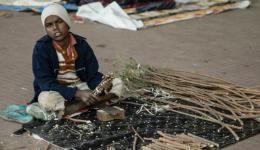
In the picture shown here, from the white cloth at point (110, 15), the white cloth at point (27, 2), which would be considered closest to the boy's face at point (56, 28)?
the white cloth at point (110, 15)

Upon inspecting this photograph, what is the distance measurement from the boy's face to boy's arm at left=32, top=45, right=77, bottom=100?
0.56 feet

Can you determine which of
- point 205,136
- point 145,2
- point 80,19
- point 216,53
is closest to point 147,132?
Result: point 205,136

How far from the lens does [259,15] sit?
9.84 m

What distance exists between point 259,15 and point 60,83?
5948mm

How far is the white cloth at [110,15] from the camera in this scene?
8508mm

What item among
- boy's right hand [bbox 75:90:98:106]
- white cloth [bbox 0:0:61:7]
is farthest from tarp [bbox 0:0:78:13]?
boy's right hand [bbox 75:90:98:106]

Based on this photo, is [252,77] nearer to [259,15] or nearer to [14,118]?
[14,118]

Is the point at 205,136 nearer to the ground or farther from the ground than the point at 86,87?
nearer to the ground

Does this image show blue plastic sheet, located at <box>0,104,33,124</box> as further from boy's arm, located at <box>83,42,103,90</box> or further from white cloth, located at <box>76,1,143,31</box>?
white cloth, located at <box>76,1,143,31</box>

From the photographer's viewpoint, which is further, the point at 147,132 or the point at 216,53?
the point at 216,53

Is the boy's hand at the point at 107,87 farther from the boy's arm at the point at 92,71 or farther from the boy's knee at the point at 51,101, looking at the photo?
the boy's knee at the point at 51,101

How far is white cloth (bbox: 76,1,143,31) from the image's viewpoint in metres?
8.51

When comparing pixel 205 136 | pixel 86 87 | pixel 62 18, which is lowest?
pixel 205 136

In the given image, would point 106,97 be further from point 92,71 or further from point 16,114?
point 16,114
